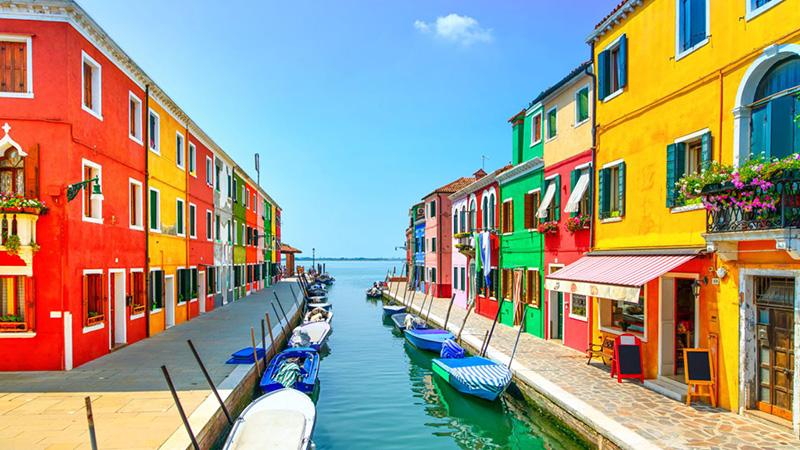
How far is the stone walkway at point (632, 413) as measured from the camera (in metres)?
8.21

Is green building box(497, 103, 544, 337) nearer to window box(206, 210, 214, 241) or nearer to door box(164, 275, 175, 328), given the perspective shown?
door box(164, 275, 175, 328)

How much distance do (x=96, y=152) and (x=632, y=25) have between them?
1459cm

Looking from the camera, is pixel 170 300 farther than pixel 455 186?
No

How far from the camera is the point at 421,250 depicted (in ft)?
147

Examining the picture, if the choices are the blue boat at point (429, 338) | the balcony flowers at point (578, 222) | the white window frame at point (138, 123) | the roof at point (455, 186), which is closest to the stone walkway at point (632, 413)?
the balcony flowers at point (578, 222)

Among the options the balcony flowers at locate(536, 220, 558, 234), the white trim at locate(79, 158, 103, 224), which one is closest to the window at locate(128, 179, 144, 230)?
the white trim at locate(79, 158, 103, 224)

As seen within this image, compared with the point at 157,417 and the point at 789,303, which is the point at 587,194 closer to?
the point at 789,303

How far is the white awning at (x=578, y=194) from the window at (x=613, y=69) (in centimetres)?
236

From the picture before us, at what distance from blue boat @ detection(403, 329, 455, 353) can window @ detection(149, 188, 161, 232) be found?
35.5 ft

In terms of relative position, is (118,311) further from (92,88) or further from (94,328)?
(92,88)

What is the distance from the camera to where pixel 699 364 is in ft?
32.6

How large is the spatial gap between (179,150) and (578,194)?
56.0 ft

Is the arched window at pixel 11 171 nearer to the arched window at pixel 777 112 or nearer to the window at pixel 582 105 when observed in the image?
the window at pixel 582 105

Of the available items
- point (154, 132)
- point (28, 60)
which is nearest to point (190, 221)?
point (154, 132)
